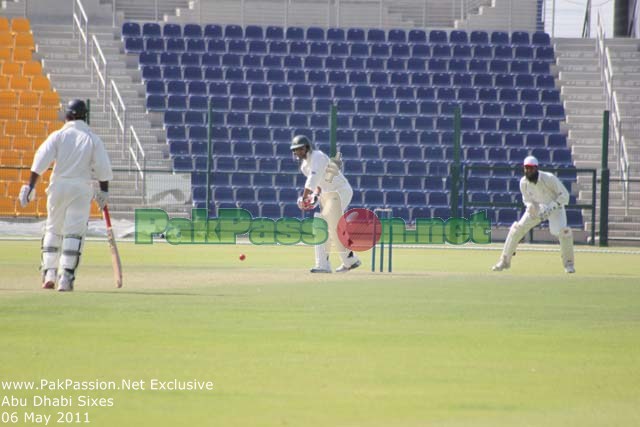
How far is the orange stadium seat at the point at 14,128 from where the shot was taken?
34.4m

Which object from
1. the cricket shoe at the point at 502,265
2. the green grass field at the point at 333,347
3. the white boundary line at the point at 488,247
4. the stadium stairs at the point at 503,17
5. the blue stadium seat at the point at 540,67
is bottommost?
the white boundary line at the point at 488,247

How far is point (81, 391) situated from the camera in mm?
7332

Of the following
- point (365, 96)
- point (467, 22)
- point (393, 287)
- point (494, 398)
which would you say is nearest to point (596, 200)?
point (365, 96)

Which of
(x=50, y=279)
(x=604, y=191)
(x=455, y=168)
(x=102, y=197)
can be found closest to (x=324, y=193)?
(x=102, y=197)

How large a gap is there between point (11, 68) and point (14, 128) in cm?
355

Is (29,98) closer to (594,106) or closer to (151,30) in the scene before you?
(151,30)

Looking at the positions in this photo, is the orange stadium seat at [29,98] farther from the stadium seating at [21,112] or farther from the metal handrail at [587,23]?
the metal handrail at [587,23]

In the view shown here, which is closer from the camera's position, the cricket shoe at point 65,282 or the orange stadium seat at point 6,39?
the cricket shoe at point 65,282

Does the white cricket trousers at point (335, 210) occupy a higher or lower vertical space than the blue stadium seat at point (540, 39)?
lower

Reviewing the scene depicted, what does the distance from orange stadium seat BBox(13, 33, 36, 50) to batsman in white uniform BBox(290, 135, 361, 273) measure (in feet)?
70.3

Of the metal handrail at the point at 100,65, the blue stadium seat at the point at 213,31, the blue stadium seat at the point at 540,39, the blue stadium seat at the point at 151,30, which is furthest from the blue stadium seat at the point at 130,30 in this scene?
the blue stadium seat at the point at 540,39

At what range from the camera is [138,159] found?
110ft

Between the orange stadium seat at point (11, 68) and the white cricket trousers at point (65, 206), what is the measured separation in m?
24.0

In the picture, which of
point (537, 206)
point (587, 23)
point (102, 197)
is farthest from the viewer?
point (587, 23)
